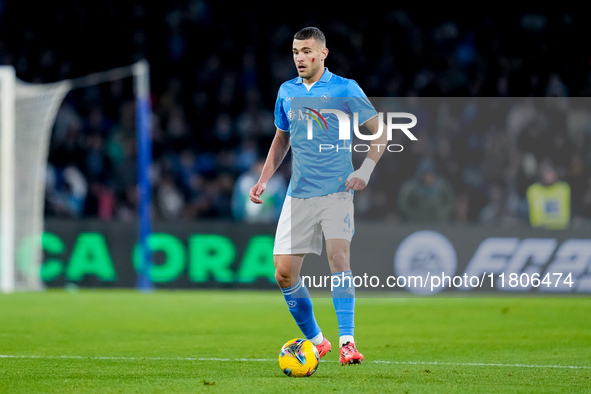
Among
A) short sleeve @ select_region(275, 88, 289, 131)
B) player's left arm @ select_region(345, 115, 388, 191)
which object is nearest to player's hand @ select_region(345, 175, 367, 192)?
player's left arm @ select_region(345, 115, 388, 191)

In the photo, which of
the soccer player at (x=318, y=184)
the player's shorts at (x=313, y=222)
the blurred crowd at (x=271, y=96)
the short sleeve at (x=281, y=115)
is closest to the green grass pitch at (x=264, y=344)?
the soccer player at (x=318, y=184)

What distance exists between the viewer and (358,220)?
14.8 metres

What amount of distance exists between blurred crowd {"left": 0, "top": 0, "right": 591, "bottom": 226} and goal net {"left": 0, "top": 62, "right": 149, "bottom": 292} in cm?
178

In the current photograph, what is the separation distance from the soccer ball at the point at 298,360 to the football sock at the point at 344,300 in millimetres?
304

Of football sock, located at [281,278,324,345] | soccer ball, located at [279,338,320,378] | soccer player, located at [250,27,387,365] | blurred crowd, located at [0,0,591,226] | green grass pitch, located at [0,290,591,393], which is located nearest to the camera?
green grass pitch, located at [0,290,591,393]

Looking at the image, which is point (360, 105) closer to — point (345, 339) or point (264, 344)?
point (345, 339)

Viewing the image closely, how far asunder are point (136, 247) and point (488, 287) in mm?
4997

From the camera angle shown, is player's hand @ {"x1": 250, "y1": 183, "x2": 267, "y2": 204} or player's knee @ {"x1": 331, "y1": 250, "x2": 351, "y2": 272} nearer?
player's knee @ {"x1": 331, "y1": 250, "x2": 351, "y2": 272}

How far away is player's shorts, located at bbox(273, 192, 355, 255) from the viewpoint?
6.19 metres

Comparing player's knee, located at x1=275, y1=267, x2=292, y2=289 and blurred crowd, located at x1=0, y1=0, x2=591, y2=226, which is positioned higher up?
blurred crowd, located at x1=0, y1=0, x2=591, y2=226

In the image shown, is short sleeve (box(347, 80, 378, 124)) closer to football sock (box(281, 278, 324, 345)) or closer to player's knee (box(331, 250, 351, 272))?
player's knee (box(331, 250, 351, 272))

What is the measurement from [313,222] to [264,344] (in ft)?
6.54

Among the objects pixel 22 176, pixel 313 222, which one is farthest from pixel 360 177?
pixel 22 176

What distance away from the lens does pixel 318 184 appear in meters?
6.31
